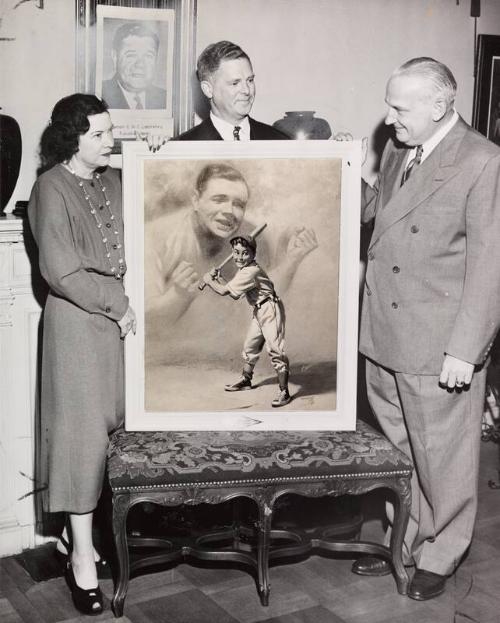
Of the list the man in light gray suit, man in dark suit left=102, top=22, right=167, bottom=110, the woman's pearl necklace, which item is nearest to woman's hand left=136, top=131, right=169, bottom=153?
the woman's pearl necklace

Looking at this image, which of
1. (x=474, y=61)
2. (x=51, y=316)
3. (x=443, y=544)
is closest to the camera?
(x=51, y=316)

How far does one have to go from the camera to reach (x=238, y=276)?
8.67 feet

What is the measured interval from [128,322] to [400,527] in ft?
3.79

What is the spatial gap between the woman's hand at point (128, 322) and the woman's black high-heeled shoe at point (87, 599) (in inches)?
34.7

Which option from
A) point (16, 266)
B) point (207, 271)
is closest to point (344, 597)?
point (207, 271)

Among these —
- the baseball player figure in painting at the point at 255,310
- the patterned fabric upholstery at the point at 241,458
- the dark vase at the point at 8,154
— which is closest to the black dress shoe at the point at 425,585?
the patterned fabric upholstery at the point at 241,458

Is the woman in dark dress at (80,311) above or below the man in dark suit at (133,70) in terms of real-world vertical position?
below

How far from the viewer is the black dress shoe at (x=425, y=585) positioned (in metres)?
2.74

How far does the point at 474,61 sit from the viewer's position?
3.86 meters

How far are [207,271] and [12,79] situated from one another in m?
1.08

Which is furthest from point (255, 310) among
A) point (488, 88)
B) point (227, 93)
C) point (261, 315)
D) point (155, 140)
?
point (488, 88)

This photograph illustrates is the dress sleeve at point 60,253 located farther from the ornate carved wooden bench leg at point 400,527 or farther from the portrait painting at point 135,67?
the ornate carved wooden bench leg at point 400,527

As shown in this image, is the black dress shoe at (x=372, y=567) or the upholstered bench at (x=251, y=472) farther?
the black dress shoe at (x=372, y=567)

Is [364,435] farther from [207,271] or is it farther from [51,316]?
[51,316]
